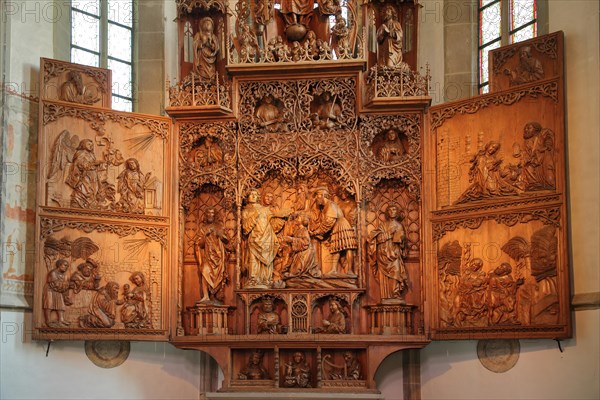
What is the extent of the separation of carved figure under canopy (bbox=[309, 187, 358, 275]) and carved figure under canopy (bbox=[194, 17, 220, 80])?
2717 millimetres

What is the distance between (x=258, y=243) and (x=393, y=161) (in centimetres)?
254

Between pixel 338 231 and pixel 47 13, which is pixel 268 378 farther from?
pixel 47 13

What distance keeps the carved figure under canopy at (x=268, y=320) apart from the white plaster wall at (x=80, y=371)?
1546mm

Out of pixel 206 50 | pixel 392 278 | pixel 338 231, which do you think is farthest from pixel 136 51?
pixel 392 278

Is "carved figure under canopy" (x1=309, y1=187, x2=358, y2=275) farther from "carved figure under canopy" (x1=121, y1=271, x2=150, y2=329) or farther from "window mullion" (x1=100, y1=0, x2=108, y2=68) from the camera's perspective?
"window mullion" (x1=100, y1=0, x2=108, y2=68)

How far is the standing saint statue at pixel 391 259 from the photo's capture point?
16.4 m

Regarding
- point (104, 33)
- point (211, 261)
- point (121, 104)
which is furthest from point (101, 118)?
point (211, 261)

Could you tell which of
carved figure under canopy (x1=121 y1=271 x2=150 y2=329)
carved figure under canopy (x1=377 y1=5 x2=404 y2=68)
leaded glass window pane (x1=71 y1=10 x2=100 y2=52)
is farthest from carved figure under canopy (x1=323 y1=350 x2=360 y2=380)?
leaded glass window pane (x1=71 y1=10 x2=100 y2=52)

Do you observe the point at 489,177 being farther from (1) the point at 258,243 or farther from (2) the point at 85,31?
(2) the point at 85,31

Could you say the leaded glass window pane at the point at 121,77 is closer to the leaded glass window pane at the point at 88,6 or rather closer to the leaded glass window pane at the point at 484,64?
the leaded glass window pane at the point at 88,6

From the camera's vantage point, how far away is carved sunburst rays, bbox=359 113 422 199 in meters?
16.7

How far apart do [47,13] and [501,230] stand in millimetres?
8017

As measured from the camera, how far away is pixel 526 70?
15648mm

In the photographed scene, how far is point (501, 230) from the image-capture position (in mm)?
15500
